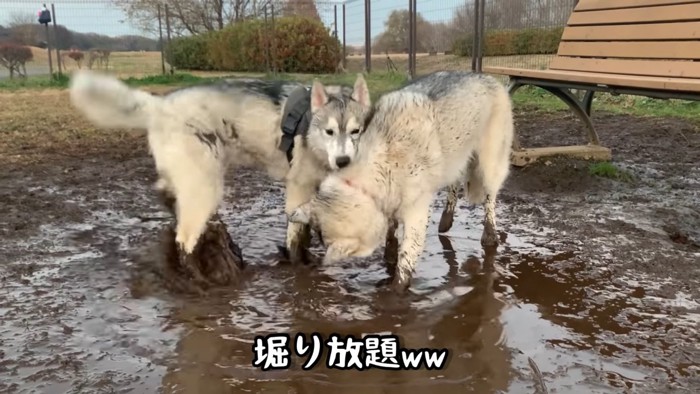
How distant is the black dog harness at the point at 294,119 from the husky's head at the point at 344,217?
1.70ft

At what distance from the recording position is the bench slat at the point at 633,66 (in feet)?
18.4

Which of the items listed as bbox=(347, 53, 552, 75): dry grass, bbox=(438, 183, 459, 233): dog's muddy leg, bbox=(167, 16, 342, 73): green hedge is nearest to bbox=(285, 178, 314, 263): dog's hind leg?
bbox=(438, 183, 459, 233): dog's muddy leg

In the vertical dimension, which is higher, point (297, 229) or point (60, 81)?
point (60, 81)

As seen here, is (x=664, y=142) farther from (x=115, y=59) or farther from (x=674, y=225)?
(x=115, y=59)

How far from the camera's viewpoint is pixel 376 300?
12.8 ft

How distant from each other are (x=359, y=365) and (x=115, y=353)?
1.27 m

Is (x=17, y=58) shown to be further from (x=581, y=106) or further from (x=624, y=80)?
(x=624, y=80)

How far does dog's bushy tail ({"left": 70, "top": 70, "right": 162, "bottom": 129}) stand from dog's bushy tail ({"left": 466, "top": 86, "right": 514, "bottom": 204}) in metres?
2.60

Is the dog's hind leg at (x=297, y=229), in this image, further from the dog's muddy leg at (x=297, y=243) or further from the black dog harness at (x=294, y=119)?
the black dog harness at (x=294, y=119)

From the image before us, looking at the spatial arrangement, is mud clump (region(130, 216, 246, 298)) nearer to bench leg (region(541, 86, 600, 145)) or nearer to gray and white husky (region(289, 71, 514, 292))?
gray and white husky (region(289, 71, 514, 292))

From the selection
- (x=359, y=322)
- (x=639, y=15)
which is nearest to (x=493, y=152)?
(x=359, y=322)

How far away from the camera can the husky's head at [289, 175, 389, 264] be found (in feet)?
12.5

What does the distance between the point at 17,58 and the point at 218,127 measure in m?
18.6

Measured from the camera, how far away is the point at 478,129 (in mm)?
4844
